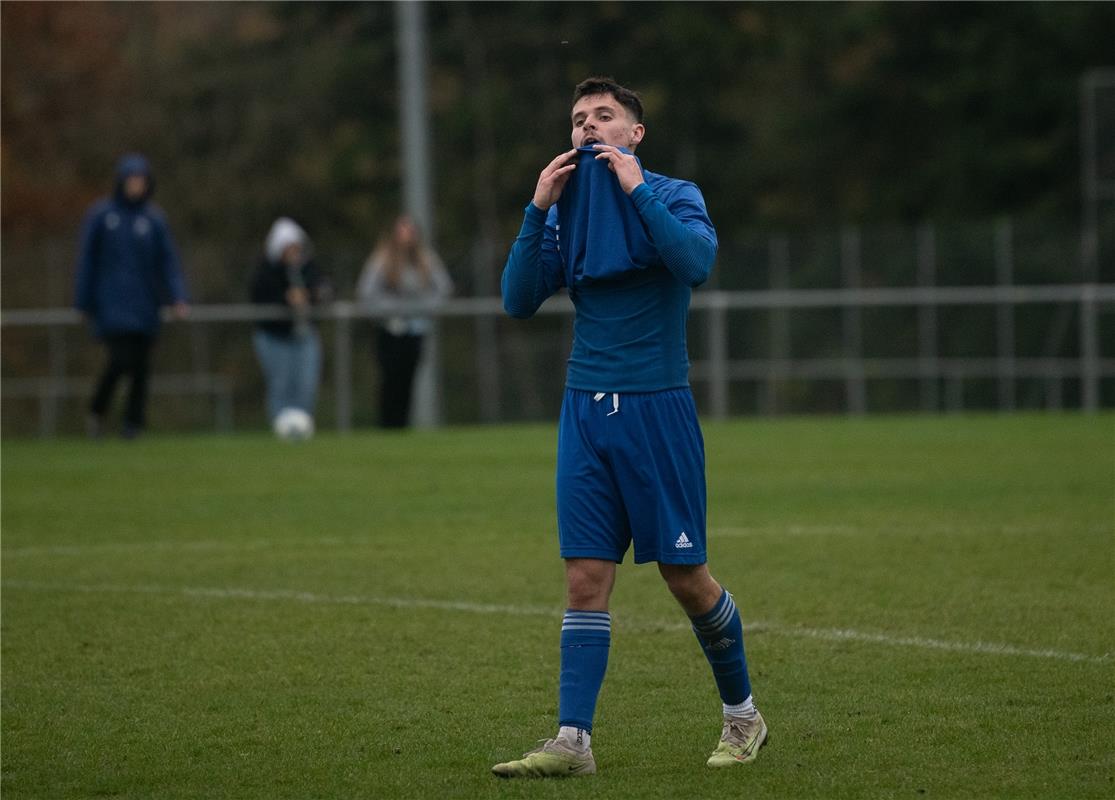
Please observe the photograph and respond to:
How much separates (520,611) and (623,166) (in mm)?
3357

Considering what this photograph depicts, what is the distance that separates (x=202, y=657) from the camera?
7.54 metres

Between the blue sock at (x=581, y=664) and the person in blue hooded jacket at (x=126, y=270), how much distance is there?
41.6 ft

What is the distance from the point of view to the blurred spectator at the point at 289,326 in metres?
20.0

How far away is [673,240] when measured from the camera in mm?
5492

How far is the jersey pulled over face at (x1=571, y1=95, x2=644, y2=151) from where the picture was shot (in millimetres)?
5730

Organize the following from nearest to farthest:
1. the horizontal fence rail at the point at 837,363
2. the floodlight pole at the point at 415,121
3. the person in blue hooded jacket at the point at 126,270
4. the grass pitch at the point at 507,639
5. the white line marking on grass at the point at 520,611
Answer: the grass pitch at the point at 507,639
the white line marking on grass at the point at 520,611
the person in blue hooded jacket at the point at 126,270
the floodlight pole at the point at 415,121
the horizontal fence rail at the point at 837,363

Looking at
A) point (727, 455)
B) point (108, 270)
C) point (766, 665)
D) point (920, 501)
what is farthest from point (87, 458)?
point (766, 665)

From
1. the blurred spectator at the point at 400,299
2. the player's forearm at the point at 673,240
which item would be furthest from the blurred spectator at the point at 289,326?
the player's forearm at the point at 673,240

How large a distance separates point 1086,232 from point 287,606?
21397 millimetres

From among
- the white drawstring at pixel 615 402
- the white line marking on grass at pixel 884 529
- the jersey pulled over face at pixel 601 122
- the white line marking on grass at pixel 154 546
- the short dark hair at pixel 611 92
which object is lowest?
the white line marking on grass at pixel 154 546

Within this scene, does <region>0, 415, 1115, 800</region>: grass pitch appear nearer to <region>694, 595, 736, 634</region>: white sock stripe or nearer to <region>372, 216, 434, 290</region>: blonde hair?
<region>694, 595, 736, 634</region>: white sock stripe

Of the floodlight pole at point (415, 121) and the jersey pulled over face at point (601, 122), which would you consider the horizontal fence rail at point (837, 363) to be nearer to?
the floodlight pole at point (415, 121)

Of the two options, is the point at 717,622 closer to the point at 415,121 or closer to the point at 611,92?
the point at 611,92

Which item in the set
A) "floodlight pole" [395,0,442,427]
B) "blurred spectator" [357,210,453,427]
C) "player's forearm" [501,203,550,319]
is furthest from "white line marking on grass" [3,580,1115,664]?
"floodlight pole" [395,0,442,427]
